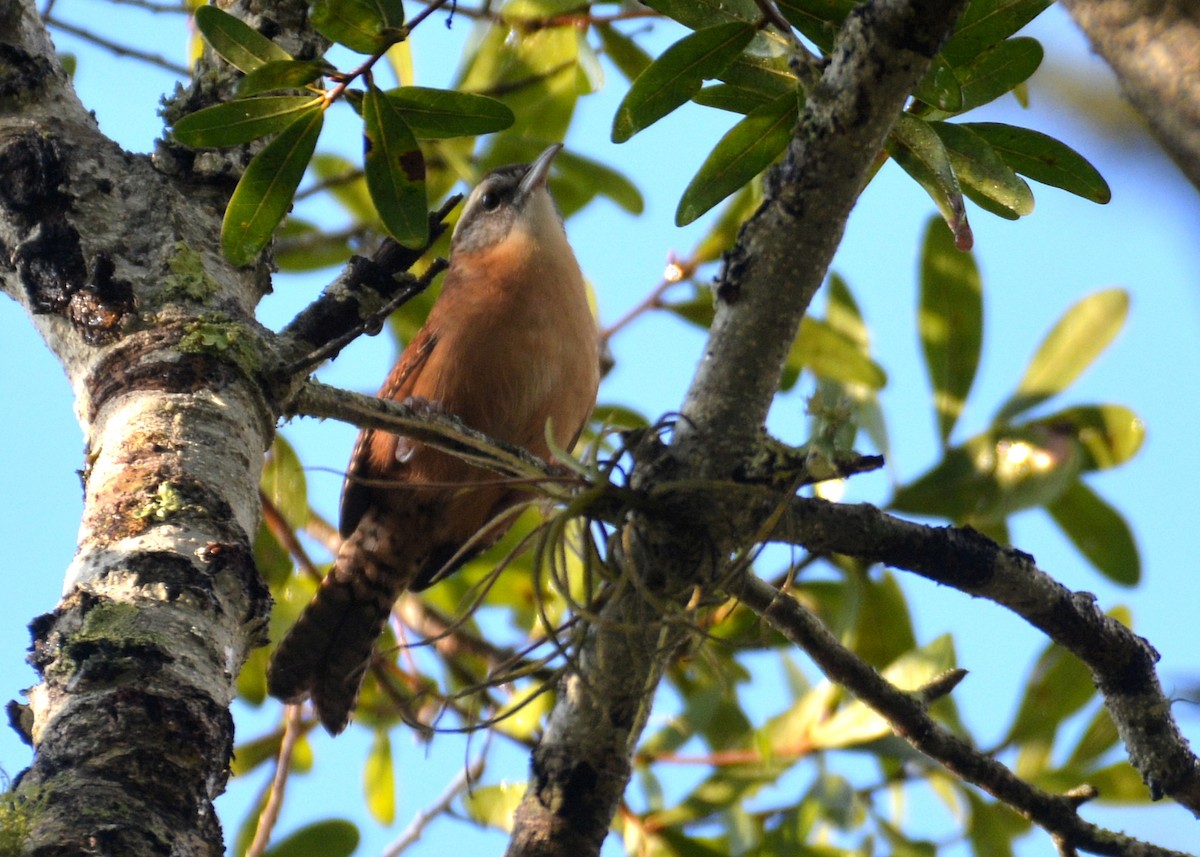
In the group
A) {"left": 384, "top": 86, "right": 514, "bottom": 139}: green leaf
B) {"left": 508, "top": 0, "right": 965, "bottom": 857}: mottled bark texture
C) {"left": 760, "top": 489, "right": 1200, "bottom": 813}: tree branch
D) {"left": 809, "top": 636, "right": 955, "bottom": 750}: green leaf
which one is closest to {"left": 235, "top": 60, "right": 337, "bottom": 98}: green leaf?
{"left": 384, "top": 86, "right": 514, "bottom": 139}: green leaf

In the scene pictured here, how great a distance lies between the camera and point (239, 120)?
222cm

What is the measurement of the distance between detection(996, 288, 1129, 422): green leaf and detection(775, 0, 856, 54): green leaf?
8.00 feet

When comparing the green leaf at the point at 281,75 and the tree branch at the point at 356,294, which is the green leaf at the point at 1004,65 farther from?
the green leaf at the point at 281,75

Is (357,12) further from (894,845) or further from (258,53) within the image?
(894,845)

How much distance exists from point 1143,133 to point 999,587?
1.36 metres

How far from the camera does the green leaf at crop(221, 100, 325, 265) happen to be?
7.47 ft

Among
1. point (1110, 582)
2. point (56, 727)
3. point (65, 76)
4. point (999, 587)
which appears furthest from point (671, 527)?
point (1110, 582)

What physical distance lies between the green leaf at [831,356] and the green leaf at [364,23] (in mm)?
2319

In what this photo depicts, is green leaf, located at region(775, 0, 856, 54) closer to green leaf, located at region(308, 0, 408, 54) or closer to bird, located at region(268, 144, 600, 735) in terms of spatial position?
green leaf, located at region(308, 0, 408, 54)

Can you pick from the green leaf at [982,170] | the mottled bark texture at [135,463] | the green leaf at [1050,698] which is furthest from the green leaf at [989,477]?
the mottled bark texture at [135,463]

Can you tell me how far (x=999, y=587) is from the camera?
2352mm

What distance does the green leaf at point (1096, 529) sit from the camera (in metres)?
4.18

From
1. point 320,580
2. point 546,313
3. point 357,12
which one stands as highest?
point 546,313

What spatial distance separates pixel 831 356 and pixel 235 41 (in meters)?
2.50
